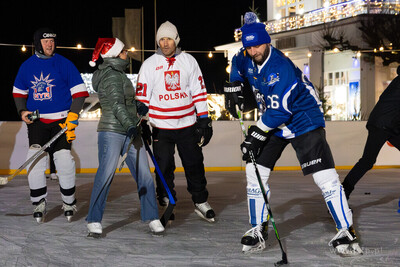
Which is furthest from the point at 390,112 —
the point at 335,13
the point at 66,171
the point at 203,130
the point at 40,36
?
the point at 335,13

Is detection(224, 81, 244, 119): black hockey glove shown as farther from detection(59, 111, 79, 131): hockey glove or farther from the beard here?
detection(59, 111, 79, 131): hockey glove

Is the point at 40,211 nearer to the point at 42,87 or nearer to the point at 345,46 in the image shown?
the point at 42,87

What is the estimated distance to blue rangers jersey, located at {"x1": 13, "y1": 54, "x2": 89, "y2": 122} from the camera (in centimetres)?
552

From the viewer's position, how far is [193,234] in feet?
16.0

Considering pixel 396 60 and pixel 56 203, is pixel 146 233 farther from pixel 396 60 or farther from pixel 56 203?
pixel 396 60

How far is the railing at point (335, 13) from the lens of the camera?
22953 millimetres

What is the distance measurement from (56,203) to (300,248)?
330 cm

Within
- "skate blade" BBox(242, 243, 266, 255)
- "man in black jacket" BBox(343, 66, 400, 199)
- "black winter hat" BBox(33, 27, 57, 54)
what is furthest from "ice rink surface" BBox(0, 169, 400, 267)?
"black winter hat" BBox(33, 27, 57, 54)

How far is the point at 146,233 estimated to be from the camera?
4.94 m

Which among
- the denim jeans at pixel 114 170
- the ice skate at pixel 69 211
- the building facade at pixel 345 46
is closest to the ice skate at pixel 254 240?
the denim jeans at pixel 114 170

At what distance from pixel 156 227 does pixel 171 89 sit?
125 cm

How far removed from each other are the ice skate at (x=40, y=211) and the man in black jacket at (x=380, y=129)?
268cm

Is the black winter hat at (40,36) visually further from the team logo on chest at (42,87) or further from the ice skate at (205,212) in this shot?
the ice skate at (205,212)

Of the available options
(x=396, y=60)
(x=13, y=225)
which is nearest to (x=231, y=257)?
(x=13, y=225)
